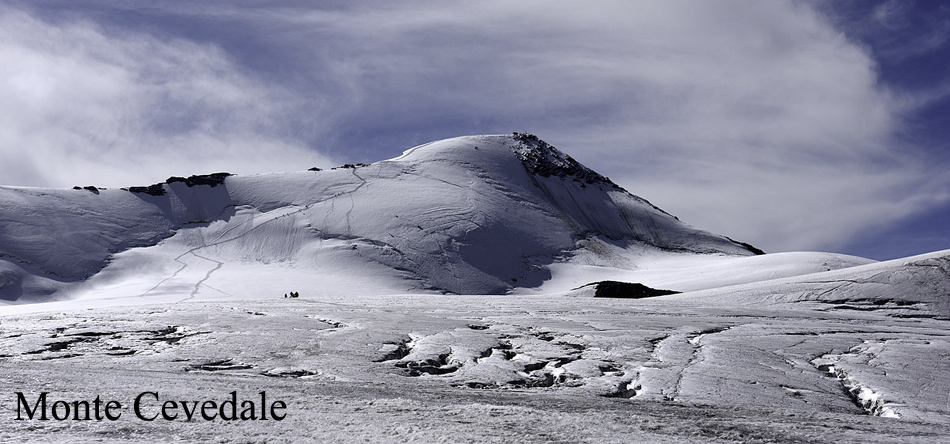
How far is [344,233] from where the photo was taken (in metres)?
65.3

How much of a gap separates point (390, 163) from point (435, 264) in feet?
95.5

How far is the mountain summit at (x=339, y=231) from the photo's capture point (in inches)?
2227

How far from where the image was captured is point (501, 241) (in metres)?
69.9

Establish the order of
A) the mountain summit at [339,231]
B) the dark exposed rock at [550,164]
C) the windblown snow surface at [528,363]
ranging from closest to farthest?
1. the windblown snow surface at [528,363]
2. the mountain summit at [339,231]
3. the dark exposed rock at [550,164]

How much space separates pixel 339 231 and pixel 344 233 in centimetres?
69

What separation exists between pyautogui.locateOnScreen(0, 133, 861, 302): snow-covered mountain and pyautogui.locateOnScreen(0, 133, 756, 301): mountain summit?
178mm

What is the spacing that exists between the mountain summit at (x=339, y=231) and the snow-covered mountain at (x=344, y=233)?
178 millimetres

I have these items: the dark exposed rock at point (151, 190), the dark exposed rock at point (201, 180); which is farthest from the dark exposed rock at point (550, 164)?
the dark exposed rock at point (151, 190)

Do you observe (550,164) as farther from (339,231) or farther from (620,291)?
(620,291)

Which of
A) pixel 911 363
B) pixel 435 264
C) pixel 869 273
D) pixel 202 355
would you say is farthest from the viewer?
pixel 435 264

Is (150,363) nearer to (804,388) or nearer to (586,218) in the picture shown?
(804,388)

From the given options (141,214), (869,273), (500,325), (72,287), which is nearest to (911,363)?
(500,325)

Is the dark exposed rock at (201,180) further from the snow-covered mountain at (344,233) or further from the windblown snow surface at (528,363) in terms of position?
the windblown snow surface at (528,363)

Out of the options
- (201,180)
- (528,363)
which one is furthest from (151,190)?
(528,363)
